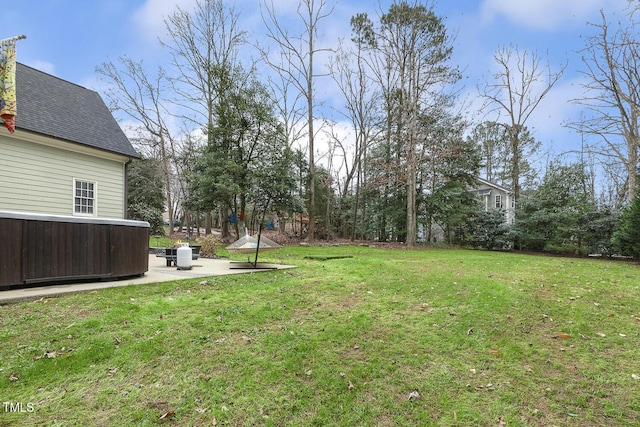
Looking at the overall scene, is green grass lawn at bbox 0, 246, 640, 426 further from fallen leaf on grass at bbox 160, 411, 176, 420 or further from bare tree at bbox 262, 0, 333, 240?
bare tree at bbox 262, 0, 333, 240

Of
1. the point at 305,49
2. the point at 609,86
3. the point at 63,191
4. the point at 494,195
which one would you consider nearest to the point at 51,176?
the point at 63,191

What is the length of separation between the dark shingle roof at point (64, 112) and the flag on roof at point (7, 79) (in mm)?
6263

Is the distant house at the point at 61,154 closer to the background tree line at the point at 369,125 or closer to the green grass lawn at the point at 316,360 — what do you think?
the background tree line at the point at 369,125

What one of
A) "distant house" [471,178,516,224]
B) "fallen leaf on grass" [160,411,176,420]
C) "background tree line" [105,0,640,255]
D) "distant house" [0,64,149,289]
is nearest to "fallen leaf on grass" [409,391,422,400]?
"fallen leaf on grass" [160,411,176,420]

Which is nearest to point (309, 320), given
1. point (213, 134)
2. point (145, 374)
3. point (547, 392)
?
point (145, 374)

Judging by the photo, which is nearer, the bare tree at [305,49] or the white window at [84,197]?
the white window at [84,197]

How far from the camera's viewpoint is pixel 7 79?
3.91m

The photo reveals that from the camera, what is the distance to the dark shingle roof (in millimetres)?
9455

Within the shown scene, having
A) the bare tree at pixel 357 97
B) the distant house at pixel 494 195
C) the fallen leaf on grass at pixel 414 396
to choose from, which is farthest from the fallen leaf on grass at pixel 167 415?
the distant house at pixel 494 195

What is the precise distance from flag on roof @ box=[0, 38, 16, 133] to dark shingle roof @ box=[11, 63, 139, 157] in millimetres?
6263

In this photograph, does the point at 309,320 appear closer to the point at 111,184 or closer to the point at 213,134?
the point at 111,184

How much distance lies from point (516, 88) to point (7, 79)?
940 inches

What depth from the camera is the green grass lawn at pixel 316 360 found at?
7.77 ft

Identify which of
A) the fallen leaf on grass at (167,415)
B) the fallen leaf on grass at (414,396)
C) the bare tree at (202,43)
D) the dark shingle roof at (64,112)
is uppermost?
the bare tree at (202,43)
